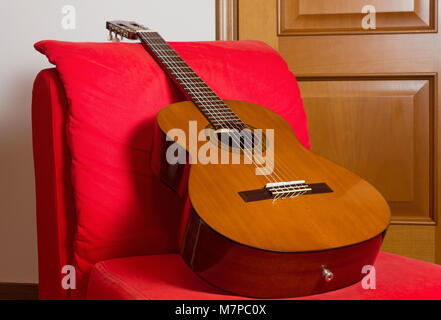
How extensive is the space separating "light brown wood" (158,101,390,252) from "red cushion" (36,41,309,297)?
0.35 ft

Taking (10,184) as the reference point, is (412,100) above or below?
above

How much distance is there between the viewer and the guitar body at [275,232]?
0.79m

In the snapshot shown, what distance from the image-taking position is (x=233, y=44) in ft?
4.35

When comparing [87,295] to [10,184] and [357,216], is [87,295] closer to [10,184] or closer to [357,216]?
[357,216]

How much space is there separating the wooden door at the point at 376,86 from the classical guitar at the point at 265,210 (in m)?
0.82

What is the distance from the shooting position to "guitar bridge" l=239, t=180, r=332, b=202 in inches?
35.1

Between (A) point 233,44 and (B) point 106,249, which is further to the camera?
(A) point 233,44

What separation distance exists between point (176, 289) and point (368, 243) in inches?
12.9

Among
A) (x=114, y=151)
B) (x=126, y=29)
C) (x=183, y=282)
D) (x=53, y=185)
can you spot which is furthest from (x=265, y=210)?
(x=126, y=29)

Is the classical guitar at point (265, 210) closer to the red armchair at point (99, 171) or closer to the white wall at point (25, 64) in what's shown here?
the red armchair at point (99, 171)

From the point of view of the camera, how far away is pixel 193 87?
114cm

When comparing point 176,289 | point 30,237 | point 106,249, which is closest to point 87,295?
point 106,249

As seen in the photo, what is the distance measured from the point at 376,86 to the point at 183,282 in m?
1.25

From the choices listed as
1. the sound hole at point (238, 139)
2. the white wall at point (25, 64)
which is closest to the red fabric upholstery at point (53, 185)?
the sound hole at point (238, 139)
